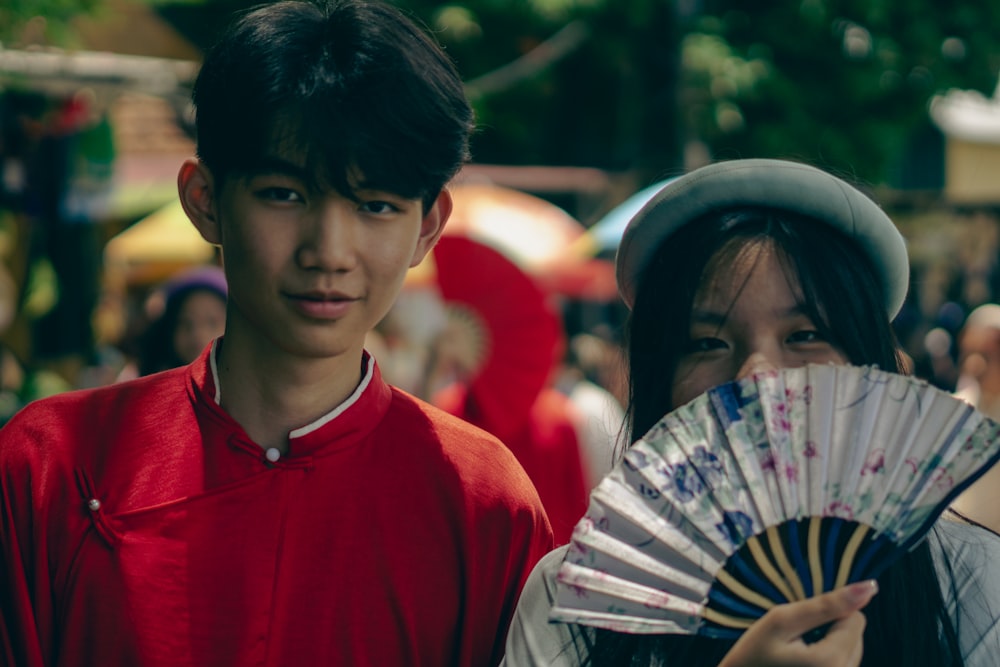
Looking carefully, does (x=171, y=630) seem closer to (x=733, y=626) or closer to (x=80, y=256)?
(x=733, y=626)

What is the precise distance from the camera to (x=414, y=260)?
2.33 metres

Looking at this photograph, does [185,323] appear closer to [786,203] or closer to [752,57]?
[786,203]

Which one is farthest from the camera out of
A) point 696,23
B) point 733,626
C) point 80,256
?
point 696,23

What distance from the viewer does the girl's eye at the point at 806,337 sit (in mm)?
2135

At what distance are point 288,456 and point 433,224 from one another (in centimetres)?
47

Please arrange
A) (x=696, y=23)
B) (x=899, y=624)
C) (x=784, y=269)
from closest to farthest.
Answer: (x=899, y=624) → (x=784, y=269) → (x=696, y=23)

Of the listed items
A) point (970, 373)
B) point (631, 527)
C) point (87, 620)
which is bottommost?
point (970, 373)

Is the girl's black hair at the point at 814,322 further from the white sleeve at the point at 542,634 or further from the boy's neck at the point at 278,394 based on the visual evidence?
the boy's neck at the point at 278,394

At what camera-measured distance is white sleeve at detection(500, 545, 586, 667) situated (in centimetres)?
202

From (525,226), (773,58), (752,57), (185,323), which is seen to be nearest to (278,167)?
(185,323)

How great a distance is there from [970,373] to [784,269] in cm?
621

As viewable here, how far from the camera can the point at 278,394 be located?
2.24 meters

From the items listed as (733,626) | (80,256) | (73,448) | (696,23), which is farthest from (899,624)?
(696,23)

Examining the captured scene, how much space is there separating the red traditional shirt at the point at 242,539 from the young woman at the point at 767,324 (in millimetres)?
169
